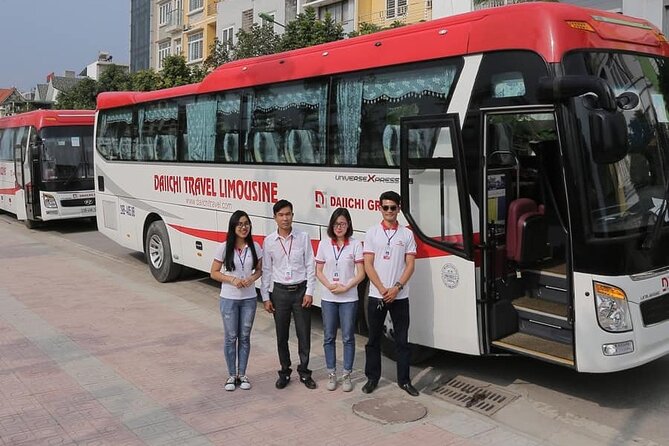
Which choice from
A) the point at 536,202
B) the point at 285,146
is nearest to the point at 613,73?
the point at 536,202

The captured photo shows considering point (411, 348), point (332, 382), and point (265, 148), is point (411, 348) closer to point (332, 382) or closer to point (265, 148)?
point (332, 382)

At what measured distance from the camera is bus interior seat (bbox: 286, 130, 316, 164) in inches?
278

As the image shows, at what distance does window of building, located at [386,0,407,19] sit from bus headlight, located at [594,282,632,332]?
24533mm

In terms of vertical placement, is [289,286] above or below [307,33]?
below

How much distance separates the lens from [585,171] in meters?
4.79

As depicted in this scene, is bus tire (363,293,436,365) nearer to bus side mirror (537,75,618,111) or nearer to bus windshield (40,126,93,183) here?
bus side mirror (537,75,618,111)

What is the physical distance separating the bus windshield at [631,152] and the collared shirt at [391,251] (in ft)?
4.76

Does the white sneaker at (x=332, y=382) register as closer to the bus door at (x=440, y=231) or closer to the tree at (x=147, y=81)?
the bus door at (x=440, y=231)

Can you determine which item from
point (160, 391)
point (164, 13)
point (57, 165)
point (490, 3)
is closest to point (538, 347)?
point (160, 391)

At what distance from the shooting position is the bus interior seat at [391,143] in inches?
237

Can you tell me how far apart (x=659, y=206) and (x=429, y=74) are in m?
2.22

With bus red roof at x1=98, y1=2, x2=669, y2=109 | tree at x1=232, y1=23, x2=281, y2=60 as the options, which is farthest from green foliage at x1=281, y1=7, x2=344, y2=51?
bus red roof at x1=98, y1=2, x2=669, y2=109

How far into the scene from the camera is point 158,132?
1035 cm

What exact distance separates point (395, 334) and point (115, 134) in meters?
8.22
